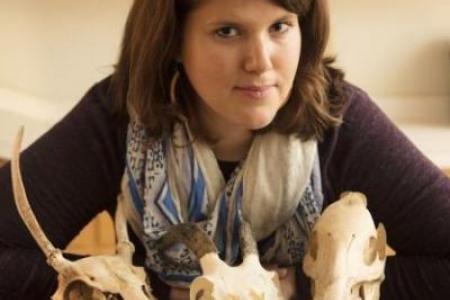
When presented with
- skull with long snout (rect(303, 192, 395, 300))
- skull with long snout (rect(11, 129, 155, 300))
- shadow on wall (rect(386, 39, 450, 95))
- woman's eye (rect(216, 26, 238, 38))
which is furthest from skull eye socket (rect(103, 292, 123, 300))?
shadow on wall (rect(386, 39, 450, 95))

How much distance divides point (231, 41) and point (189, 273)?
0.30 meters

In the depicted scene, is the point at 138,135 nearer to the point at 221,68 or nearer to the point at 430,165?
the point at 221,68

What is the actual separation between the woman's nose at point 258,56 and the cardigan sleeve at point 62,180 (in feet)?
0.86

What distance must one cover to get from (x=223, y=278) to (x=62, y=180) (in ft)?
1.26

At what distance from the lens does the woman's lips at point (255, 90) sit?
745 millimetres

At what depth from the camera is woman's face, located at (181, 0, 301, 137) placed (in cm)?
72

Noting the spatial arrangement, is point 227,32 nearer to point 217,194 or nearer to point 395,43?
point 217,194

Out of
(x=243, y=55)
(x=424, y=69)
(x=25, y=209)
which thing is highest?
(x=243, y=55)

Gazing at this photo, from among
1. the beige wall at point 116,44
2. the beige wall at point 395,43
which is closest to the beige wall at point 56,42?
the beige wall at point 116,44

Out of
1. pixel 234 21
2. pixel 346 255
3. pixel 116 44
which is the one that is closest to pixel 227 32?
pixel 234 21

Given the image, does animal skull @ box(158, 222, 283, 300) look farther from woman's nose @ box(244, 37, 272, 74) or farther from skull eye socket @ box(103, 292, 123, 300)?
woman's nose @ box(244, 37, 272, 74)

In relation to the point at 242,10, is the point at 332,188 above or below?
below

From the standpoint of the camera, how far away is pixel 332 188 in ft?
2.97

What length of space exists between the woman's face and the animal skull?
6.4 inches
